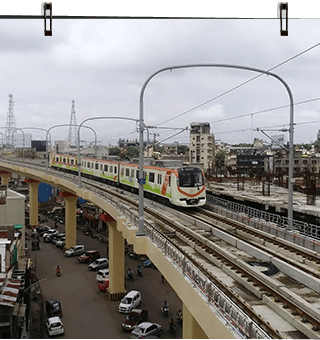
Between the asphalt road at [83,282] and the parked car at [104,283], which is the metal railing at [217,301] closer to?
the asphalt road at [83,282]

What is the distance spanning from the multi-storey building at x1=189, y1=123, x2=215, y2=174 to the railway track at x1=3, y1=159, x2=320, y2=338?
2096 cm

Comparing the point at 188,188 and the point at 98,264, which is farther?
the point at 98,264

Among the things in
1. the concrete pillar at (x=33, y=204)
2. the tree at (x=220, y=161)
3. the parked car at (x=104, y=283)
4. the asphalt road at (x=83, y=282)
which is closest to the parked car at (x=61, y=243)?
the asphalt road at (x=83, y=282)

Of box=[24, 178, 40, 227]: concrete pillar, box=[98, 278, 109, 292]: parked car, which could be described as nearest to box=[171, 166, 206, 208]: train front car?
box=[98, 278, 109, 292]: parked car

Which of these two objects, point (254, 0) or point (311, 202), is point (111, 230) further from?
point (254, 0)

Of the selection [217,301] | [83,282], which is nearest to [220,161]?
[83,282]

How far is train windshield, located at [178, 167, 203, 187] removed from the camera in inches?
495

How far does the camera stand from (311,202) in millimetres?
15266

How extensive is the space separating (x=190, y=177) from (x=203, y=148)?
21.0 m

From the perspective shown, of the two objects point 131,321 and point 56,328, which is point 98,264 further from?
point 56,328

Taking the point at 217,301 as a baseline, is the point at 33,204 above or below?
below

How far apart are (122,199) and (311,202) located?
7.60m

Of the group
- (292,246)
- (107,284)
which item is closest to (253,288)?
(292,246)

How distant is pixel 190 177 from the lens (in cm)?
1271
